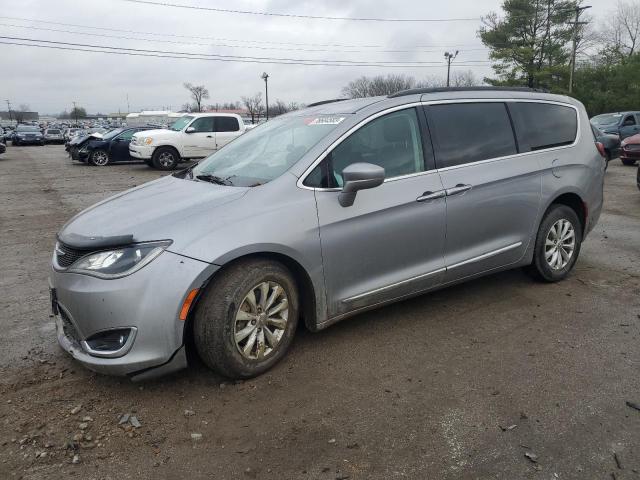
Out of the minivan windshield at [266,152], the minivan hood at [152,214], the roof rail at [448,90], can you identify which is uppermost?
the roof rail at [448,90]

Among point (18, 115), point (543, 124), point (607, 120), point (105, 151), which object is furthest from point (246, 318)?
point (18, 115)

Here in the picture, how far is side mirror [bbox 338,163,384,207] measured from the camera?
320 cm

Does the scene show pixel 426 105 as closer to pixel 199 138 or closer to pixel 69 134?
pixel 199 138

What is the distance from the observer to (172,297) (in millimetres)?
2801

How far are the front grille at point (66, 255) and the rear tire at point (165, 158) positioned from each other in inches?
595

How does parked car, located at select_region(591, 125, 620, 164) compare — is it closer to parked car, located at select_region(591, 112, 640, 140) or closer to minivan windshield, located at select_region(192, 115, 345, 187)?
parked car, located at select_region(591, 112, 640, 140)

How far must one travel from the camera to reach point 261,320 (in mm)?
3172

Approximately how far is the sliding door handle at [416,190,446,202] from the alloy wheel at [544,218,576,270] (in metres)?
1.44

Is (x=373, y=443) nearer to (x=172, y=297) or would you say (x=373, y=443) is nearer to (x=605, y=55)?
(x=172, y=297)

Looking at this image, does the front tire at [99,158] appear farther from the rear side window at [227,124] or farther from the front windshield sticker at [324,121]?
the front windshield sticker at [324,121]

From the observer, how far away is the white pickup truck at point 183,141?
1744 centimetres

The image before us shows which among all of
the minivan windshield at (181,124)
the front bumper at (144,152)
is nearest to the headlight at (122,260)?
the front bumper at (144,152)

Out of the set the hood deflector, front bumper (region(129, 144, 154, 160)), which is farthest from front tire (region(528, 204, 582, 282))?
front bumper (region(129, 144, 154, 160))

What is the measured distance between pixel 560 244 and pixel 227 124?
15157 millimetres
